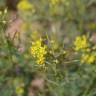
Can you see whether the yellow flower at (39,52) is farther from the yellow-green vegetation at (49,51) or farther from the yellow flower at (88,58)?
the yellow flower at (88,58)

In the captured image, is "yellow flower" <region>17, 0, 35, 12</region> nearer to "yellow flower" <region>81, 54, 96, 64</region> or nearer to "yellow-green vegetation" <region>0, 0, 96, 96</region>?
"yellow-green vegetation" <region>0, 0, 96, 96</region>

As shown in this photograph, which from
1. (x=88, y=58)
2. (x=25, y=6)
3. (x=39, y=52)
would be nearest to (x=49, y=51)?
(x=39, y=52)

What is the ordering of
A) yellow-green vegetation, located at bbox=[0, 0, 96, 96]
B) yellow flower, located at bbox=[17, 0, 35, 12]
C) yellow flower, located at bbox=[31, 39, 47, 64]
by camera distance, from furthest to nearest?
yellow flower, located at bbox=[17, 0, 35, 12] < yellow-green vegetation, located at bbox=[0, 0, 96, 96] < yellow flower, located at bbox=[31, 39, 47, 64]

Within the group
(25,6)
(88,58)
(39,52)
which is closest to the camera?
(39,52)

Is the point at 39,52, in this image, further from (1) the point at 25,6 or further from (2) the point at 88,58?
(1) the point at 25,6

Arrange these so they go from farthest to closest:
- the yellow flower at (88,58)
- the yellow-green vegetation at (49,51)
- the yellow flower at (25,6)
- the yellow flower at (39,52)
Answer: the yellow flower at (25,6), the yellow flower at (88,58), the yellow-green vegetation at (49,51), the yellow flower at (39,52)

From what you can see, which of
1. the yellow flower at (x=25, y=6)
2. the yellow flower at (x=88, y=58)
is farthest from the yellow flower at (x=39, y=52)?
the yellow flower at (x=25, y=6)

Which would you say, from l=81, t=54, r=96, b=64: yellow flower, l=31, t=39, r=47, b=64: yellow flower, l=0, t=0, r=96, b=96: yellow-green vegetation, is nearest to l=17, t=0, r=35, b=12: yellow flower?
l=0, t=0, r=96, b=96: yellow-green vegetation

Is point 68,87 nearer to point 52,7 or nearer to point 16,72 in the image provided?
point 16,72
